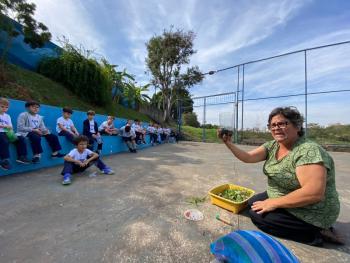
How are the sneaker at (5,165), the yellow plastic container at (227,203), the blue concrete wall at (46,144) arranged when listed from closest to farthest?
the yellow plastic container at (227,203) → the sneaker at (5,165) → the blue concrete wall at (46,144)

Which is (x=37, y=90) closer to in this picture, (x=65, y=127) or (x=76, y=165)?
(x=65, y=127)

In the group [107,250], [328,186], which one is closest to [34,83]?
[107,250]

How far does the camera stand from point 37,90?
805 cm

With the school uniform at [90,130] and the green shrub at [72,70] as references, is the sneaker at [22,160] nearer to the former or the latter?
the school uniform at [90,130]

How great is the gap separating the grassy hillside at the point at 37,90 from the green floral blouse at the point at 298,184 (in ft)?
26.0

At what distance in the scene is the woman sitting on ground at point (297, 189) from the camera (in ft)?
5.02

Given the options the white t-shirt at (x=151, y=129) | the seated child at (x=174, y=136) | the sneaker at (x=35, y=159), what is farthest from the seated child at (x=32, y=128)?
the seated child at (x=174, y=136)

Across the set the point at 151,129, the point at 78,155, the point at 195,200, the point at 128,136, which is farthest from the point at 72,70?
the point at 195,200

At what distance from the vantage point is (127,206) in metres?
2.41

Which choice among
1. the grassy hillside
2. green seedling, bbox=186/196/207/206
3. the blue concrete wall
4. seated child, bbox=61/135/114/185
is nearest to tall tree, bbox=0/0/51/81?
the grassy hillside

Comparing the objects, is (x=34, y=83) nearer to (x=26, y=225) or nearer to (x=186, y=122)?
(x=26, y=225)

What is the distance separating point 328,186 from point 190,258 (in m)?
1.30

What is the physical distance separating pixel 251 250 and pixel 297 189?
830 millimetres

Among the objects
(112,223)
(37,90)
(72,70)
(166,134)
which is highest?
(72,70)
